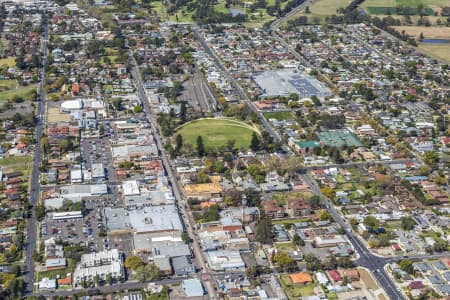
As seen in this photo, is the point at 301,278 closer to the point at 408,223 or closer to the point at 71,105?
the point at 408,223

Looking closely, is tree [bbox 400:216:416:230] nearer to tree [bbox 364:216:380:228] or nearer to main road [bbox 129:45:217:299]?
tree [bbox 364:216:380:228]

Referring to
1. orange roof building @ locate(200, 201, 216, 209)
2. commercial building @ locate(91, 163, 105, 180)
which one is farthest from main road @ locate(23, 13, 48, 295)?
→ orange roof building @ locate(200, 201, 216, 209)

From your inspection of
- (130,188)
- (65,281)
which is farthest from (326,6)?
(65,281)

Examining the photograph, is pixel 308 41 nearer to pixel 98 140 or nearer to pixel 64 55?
pixel 64 55

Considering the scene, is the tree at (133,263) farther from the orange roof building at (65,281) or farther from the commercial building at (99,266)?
the orange roof building at (65,281)

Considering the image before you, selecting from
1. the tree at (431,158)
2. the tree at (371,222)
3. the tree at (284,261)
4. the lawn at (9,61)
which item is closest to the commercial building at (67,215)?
the tree at (284,261)

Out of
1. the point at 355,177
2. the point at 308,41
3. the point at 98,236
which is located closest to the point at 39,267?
the point at 98,236
